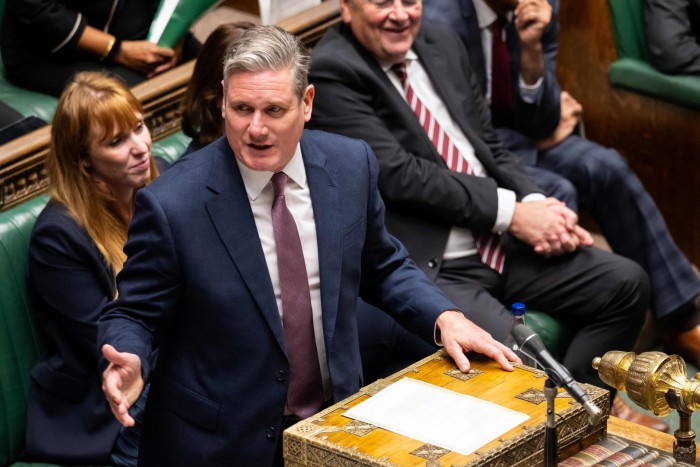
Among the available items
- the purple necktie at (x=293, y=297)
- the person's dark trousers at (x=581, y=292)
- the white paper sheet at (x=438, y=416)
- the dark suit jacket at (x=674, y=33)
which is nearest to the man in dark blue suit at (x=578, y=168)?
the person's dark trousers at (x=581, y=292)

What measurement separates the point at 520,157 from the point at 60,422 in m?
1.72

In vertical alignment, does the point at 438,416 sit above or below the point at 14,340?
above

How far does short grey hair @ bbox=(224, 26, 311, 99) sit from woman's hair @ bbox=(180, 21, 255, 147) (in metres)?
0.84

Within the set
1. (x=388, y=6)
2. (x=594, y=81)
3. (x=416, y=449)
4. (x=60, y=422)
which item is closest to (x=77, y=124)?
(x=60, y=422)

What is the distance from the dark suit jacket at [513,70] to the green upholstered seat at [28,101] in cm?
115

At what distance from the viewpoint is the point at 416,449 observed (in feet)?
6.94

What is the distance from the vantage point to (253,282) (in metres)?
2.35

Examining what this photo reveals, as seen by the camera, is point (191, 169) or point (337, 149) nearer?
point (191, 169)

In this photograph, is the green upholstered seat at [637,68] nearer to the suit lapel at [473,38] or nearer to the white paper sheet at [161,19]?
the suit lapel at [473,38]

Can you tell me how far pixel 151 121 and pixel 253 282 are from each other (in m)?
1.43

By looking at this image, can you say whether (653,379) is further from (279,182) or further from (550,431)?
(279,182)

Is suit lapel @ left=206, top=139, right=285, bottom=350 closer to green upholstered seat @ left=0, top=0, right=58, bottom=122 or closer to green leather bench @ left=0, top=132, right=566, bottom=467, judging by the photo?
green leather bench @ left=0, top=132, right=566, bottom=467

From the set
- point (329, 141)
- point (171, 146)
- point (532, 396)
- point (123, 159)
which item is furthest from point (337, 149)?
point (171, 146)

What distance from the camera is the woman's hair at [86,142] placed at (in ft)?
9.82
